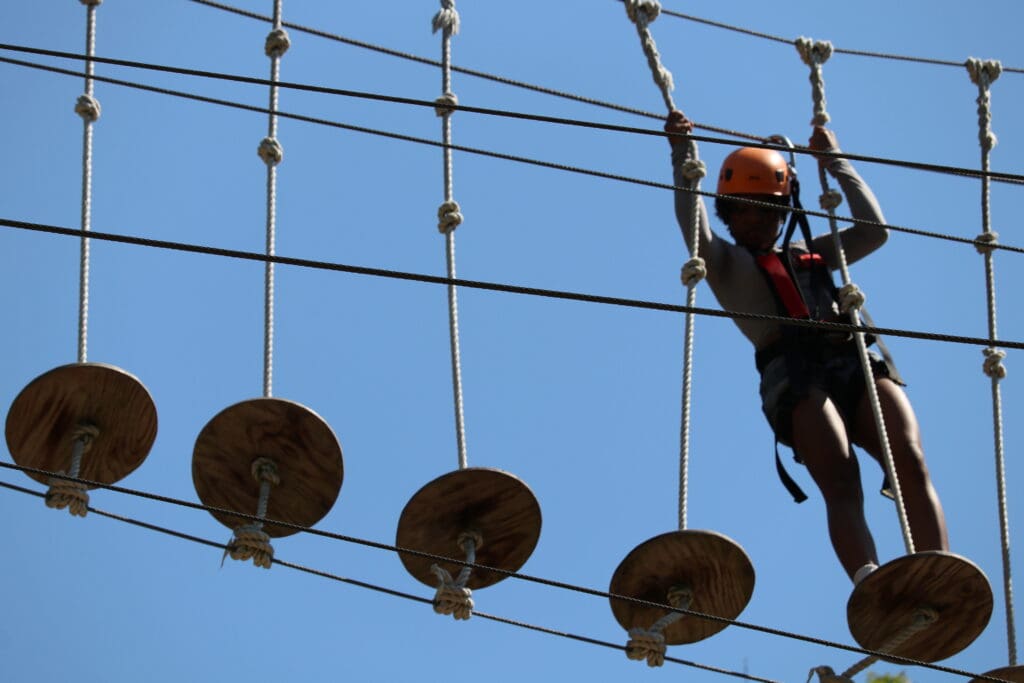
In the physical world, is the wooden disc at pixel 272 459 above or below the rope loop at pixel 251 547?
above

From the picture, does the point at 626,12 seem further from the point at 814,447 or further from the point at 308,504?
the point at 308,504

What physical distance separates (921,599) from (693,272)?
1107 millimetres

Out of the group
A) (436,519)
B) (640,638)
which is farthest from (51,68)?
(640,638)

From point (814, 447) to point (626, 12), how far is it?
143 centimetres

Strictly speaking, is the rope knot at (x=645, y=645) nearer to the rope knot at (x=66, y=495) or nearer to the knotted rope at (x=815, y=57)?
the rope knot at (x=66, y=495)

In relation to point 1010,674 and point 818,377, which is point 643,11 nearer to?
point 818,377

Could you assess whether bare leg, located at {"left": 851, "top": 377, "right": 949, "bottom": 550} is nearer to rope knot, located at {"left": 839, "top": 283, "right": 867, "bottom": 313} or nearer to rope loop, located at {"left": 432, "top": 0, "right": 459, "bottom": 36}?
rope knot, located at {"left": 839, "top": 283, "right": 867, "bottom": 313}

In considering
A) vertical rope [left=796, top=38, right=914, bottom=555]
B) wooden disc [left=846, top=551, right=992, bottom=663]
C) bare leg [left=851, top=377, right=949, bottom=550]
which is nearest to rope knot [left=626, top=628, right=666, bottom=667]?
wooden disc [left=846, top=551, right=992, bottom=663]

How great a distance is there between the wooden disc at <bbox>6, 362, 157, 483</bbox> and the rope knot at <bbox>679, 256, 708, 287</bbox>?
151 centimetres

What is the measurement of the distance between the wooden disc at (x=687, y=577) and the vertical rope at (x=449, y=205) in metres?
0.48

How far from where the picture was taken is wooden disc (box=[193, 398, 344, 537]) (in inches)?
185

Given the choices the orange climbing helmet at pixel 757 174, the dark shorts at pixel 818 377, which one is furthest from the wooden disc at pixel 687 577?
the orange climbing helmet at pixel 757 174

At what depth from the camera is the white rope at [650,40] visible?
597 centimetres

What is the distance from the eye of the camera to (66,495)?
466cm
